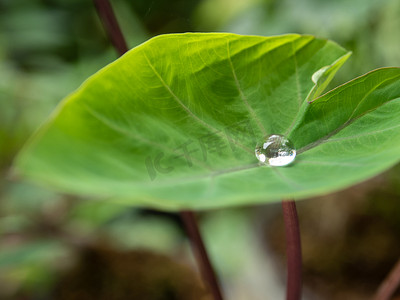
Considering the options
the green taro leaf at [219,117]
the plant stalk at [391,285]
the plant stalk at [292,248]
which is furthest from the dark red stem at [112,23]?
the plant stalk at [391,285]

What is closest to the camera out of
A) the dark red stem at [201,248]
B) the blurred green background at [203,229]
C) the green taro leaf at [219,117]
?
the green taro leaf at [219,117]

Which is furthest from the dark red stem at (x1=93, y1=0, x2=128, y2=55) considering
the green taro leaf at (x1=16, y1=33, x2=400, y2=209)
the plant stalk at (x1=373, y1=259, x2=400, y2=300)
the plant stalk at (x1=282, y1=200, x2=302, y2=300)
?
the plant stalk at (x1=373, y1=259, x2=400, y2=300)

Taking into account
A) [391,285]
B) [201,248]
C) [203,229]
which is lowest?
[391,285]

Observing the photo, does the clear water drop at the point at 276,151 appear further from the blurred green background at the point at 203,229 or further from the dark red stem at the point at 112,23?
the blurred green background at the point at 203,229

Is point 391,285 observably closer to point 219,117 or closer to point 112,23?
point 219,117

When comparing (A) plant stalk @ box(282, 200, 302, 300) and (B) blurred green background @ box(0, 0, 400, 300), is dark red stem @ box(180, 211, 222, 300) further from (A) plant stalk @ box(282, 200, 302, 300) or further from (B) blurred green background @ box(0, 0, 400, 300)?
(B) blurred green background @ box(0, 0, 400, 300)

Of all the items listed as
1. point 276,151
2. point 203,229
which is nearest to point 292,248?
point 276,151

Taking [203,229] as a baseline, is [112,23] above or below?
above
